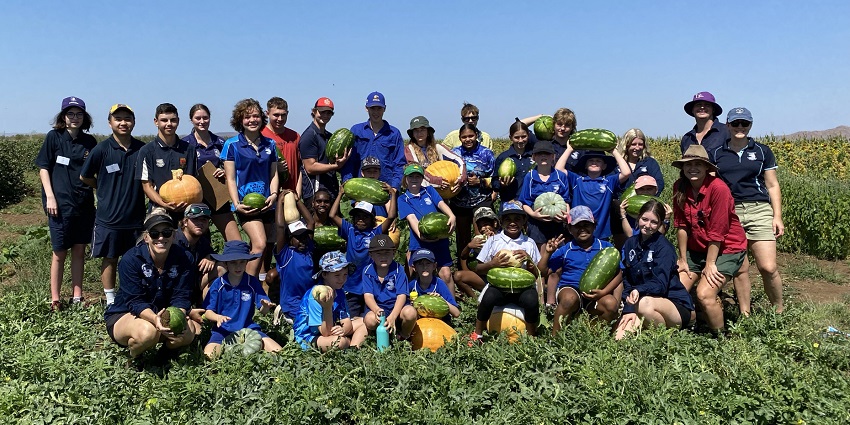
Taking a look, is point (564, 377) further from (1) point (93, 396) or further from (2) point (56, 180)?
(2) point (56, 180)

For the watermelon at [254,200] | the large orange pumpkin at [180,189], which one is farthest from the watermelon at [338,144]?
the large orange pumpkin at [180,189]

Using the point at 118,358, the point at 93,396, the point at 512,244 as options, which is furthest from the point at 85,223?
the point at 512,244

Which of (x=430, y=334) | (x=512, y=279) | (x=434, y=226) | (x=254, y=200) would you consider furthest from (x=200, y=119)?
(x=512, y=279)

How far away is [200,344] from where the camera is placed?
686 centimetres

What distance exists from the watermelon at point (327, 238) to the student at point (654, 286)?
3.48m

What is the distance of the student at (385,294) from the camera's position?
6863 millimetres

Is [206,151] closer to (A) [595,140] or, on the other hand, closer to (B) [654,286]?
(A) [595,140]

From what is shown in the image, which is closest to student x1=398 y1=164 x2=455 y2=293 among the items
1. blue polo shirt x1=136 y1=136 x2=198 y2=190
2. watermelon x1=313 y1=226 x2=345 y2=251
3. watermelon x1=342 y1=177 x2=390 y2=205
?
watermelon x1=342 y1=177 x2=390 y2=205

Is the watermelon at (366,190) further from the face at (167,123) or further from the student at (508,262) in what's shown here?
the face at (167,123)

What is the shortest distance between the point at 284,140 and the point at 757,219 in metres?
5.94

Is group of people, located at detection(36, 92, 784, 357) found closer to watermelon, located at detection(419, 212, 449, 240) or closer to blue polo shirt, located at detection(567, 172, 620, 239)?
blue polo shirt, located at detection(567, 172, 620, 239)

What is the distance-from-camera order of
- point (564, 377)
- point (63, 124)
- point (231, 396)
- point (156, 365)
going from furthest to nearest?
1. point (63, 124)
2. point (156, 365)
3. point (564, 377)
4. point (231, 396)

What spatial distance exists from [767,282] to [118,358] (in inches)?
286

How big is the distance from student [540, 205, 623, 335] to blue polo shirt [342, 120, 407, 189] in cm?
234
